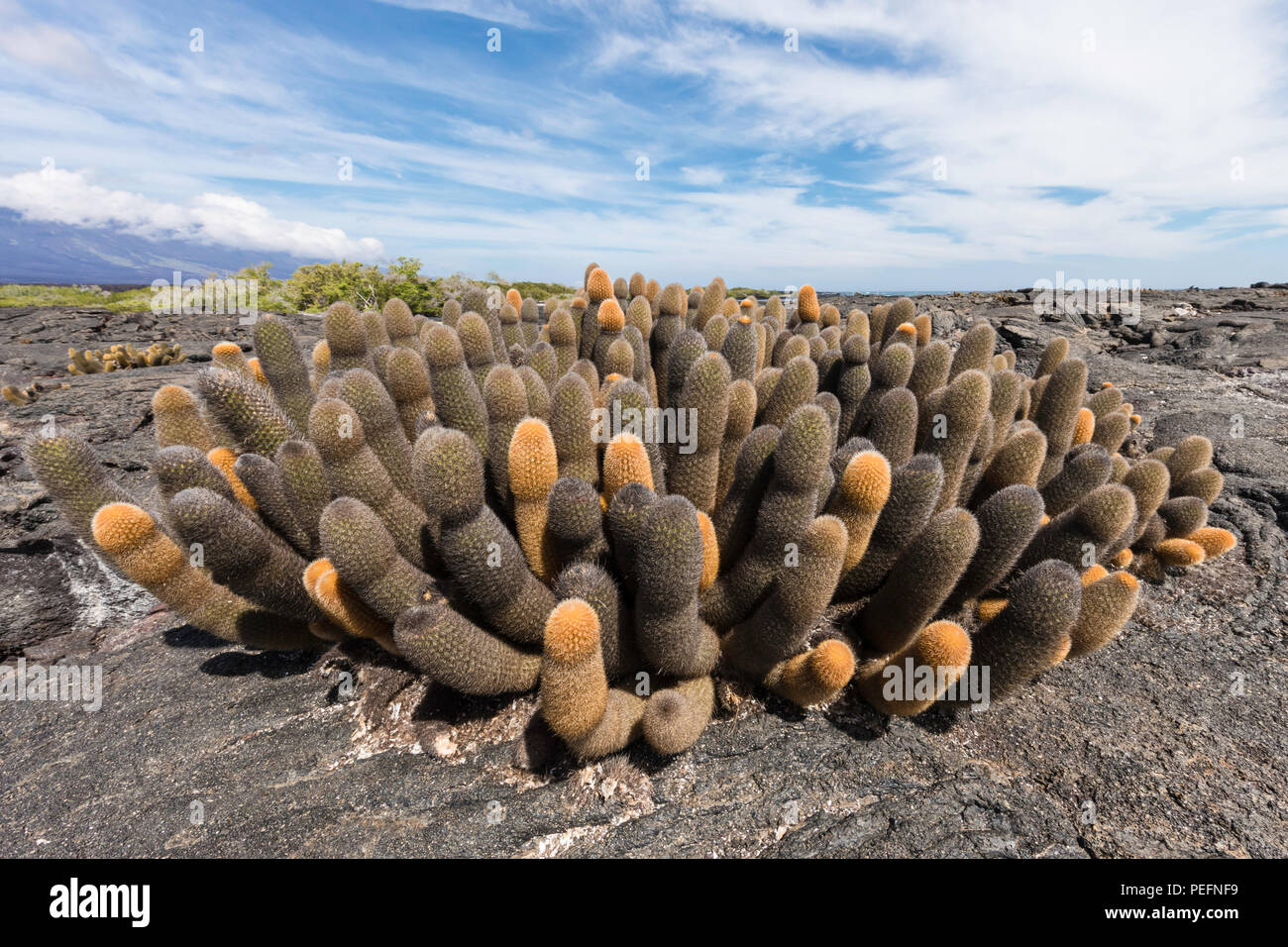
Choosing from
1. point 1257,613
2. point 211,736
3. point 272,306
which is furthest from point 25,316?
point 1257,613

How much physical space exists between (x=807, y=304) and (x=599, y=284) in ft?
6.74

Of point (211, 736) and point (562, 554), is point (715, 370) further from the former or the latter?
point (211, 736)

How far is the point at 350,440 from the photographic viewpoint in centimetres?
266

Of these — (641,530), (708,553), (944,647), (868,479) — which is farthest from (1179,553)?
(641,530)

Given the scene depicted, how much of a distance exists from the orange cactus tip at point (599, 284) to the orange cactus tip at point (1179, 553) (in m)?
4.19

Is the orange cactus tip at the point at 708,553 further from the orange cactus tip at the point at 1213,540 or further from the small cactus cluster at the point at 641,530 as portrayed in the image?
the orange cactus tip at the point at 1213,540

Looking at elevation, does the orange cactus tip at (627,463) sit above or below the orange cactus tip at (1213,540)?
above

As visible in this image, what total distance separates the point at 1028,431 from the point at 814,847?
2.47 meters

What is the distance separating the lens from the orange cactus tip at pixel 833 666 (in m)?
2.26

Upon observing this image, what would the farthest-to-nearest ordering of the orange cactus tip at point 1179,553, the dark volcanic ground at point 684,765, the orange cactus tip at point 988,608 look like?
the orange cactus tip at point 1179,553
the orange cactus tip at point 988,608
the dark volcanic ground at point 684,765

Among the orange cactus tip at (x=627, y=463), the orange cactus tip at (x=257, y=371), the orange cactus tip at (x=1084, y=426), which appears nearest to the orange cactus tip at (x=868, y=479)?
the orange cactus tip at (x=627, y=463)

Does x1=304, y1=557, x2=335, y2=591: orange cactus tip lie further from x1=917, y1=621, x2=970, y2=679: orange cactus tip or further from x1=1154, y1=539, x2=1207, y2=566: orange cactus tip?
x1=1154, y1=539, x2=1207, y2=566: orange cactus tip

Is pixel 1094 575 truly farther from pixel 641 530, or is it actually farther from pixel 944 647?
pixel 641 530

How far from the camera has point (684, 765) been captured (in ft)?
8.10
